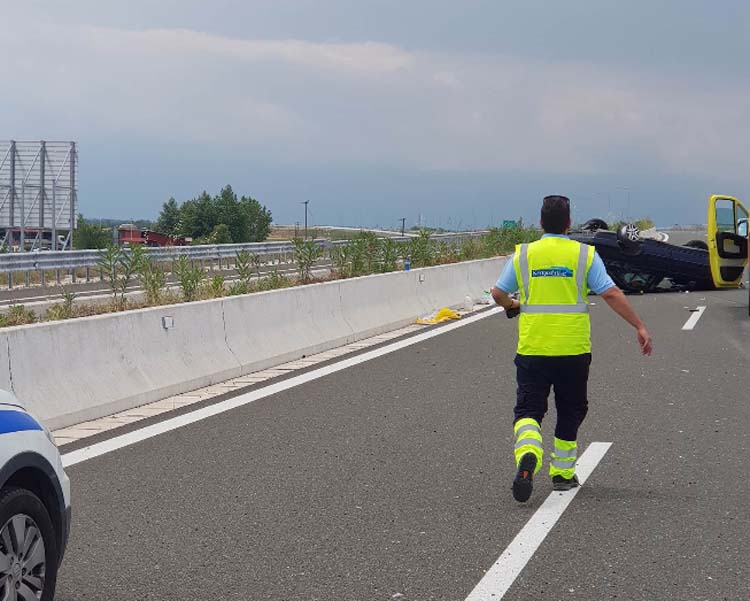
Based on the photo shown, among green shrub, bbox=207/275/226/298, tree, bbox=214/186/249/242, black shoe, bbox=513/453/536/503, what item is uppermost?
tree, bbox=214/186/249/242

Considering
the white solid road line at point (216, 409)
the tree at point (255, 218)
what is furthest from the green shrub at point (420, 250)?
the tree at point (255, 218)

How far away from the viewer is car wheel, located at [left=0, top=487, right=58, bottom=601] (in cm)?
445

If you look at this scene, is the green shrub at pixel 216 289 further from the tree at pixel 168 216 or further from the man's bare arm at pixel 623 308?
the tree at pixel 168 216

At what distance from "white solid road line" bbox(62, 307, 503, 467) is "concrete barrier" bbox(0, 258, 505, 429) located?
64cm

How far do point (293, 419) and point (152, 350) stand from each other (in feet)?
6.43

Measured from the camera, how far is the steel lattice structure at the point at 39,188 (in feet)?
169

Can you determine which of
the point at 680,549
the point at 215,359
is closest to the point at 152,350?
the point at 215,359

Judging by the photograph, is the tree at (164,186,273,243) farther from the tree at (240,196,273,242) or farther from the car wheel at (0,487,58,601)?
the car wheel at (0,487,58,601)

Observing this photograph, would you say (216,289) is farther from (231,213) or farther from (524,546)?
(231,213)

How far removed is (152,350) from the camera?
11.7 m

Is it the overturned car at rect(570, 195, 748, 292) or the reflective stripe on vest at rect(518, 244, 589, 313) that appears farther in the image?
the overturned car at rect(570, 195, 748, 292)

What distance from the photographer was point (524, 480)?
23.3 ft

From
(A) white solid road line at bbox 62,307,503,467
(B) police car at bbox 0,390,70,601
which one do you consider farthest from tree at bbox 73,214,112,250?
(B) police car at bbox 0,390,70,601

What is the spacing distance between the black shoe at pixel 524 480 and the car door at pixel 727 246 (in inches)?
727
